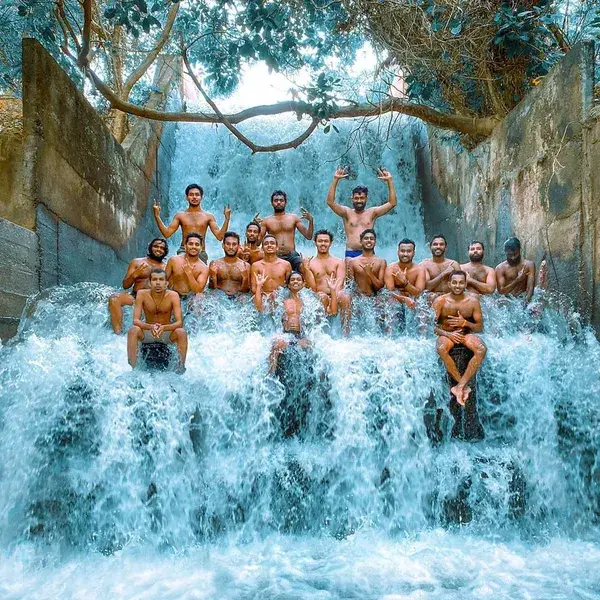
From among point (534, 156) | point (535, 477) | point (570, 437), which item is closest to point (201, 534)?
point (535, 477)

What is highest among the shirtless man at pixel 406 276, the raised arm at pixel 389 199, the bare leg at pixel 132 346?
the raised arm at pixel 389 199

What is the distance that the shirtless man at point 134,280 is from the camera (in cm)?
638

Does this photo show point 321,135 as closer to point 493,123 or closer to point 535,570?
point 493,123

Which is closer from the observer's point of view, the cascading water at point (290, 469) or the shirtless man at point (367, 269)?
the cascading water at point (290, 469)

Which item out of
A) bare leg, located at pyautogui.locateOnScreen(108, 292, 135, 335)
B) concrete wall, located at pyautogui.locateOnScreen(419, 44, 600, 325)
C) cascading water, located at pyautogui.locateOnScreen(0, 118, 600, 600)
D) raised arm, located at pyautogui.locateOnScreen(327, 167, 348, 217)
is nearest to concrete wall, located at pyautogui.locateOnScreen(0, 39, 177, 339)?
cascading water, located at pyautogui.locateOnScreen(0, 118, 600, 600)

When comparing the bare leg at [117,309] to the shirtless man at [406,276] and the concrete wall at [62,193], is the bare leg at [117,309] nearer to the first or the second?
the concrete wall at [62,193]

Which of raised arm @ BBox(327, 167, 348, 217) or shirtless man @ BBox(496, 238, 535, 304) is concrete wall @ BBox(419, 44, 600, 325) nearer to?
shirtless man @ BBox(496, 238, 535, 304)

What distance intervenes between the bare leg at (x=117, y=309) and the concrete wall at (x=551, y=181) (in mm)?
4506

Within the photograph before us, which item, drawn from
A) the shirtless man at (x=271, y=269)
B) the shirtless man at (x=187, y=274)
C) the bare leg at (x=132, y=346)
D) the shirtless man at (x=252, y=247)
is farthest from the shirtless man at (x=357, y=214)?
the bare leg at (x=132, y=346)

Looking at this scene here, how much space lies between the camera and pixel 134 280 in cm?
686

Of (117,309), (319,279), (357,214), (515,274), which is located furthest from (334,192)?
(117,309)

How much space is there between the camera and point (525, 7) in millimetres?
7699

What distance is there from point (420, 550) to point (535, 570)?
774mm

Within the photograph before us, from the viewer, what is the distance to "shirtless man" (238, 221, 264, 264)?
308 inches
